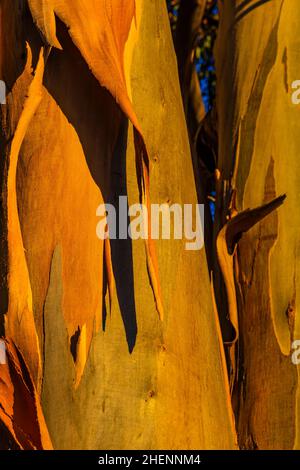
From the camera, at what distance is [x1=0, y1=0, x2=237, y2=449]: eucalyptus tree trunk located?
5.71 feet

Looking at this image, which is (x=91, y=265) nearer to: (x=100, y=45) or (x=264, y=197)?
(x=100, y=45)

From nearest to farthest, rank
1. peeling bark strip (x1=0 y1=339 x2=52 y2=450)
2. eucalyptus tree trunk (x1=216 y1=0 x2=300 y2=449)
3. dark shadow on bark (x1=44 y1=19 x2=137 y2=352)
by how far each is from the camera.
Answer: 1. peeling bark strip (x1=0 y1=339 x2=52 y2=450)
2. dark shadow on bark (x1=44 y1=19 x2=137 y2=352)
3. eucalyptus tree trunk (x1=216 y1=0 x2=300 y2=449)

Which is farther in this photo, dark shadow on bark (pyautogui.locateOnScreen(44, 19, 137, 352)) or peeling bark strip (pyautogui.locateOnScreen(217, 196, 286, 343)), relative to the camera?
peeling bark strip (pyautogui.locateOnScreen(217, 196, 286, 343))

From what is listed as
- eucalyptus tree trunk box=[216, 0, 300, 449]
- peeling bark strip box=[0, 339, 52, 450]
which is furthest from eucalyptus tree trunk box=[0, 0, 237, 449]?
eucalyptus tree trunk box=[216, 0, 300, 449]

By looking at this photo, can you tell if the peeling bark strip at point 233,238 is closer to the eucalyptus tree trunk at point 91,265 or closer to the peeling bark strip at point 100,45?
the eucalyptus tree trunk at point 91,265

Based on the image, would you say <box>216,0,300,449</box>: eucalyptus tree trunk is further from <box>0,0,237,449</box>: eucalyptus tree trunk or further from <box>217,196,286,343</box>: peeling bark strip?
<box>0,0,237,449</box>: eucalyptus tree trunk

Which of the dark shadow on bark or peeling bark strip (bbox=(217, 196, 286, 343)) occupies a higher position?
the dark shadow on bark

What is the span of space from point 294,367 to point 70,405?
25.1 inches

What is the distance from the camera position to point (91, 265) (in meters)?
1.79

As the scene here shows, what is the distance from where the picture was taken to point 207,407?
5.99ft

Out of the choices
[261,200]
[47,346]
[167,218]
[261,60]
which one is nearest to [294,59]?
[261,60]

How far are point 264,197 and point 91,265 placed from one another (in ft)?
2.08

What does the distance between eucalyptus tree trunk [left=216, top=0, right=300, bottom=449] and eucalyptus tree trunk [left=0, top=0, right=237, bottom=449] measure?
213 mm

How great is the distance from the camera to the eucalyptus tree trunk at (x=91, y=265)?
1741 mm
